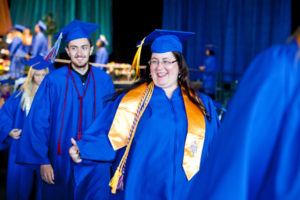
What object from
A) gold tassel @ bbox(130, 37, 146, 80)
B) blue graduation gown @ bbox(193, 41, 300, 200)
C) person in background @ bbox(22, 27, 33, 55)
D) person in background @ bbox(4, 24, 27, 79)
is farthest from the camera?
person in background @ bbox(22, 27, 33, 55)

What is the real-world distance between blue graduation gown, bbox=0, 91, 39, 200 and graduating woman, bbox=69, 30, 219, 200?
7.25 feet

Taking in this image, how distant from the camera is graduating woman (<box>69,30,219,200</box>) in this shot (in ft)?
7.96

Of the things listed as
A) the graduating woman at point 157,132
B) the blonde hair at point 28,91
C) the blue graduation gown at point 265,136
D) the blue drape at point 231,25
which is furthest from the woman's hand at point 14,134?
the blue drape at point 231,25

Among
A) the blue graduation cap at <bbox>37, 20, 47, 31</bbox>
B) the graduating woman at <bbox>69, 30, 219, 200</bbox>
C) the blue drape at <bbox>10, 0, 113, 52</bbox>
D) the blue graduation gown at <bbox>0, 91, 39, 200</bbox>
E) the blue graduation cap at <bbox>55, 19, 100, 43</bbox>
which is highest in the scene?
the blue drape at <bbox>10, 0, 113, 52</bbox>

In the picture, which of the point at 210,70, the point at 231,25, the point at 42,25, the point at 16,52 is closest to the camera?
the point at 16,52

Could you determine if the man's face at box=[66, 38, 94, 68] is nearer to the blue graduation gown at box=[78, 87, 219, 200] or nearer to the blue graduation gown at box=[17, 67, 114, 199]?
the blue graduation gown at box=[17, 67, 114, 199]

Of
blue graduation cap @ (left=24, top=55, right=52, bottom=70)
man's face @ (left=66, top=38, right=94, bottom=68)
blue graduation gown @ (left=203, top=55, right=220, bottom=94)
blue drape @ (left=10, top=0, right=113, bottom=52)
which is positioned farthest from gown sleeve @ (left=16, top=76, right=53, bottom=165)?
blue drape @ (left=10, top=0, right=113, bottom=52)

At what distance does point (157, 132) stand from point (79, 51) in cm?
152

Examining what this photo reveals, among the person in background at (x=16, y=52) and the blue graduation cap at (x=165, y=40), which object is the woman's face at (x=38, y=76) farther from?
the person in background at (x=16, y=52)

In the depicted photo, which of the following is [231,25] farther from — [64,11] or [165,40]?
[165,40]

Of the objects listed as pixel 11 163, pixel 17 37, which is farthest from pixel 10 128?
pixel 17 37

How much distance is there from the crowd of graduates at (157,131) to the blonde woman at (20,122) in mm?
13

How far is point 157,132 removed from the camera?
246 centimetres

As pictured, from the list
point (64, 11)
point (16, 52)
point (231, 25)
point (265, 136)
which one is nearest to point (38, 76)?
point (265, 136)
